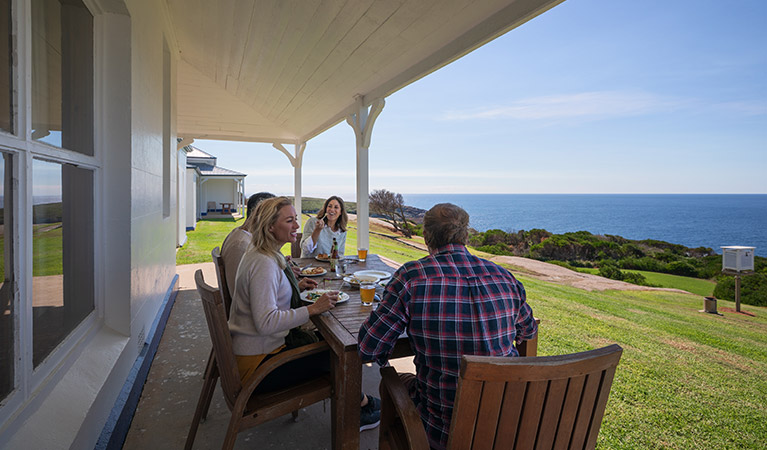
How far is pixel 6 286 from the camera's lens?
41.3 inches

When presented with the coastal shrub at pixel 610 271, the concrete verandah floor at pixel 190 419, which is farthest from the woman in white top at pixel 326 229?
the coastal shrub at pixel 610 271

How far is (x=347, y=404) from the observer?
61.6 inches

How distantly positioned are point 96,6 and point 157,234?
6.39ft

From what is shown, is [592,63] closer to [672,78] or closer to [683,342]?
[672,78]

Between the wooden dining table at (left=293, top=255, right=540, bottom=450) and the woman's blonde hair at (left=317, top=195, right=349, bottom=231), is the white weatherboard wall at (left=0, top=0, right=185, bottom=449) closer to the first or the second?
the wooden dining table at (left=293, top=255, right=540, bottom=450)

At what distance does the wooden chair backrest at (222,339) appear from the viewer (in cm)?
141

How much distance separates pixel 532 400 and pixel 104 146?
7.56 ft

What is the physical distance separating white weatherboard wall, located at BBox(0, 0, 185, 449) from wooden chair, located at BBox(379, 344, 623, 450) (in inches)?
48.3

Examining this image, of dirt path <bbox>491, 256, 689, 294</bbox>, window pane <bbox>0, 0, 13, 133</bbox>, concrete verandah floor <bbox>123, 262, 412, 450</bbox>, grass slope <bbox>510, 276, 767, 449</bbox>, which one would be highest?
window pane <bbox>0, 0, 13, 133</bbox>

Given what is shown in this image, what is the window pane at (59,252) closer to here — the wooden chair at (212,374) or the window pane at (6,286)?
the window pane at (6,286)

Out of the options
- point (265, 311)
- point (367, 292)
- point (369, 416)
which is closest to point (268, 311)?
point (265, 311)

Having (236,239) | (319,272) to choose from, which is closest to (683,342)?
(319,272)

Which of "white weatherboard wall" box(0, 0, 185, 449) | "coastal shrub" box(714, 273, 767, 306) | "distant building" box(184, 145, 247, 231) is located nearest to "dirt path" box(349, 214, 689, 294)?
"coastal shrub" box(714, 273, 767, 306)

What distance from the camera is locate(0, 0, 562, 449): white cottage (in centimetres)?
111
